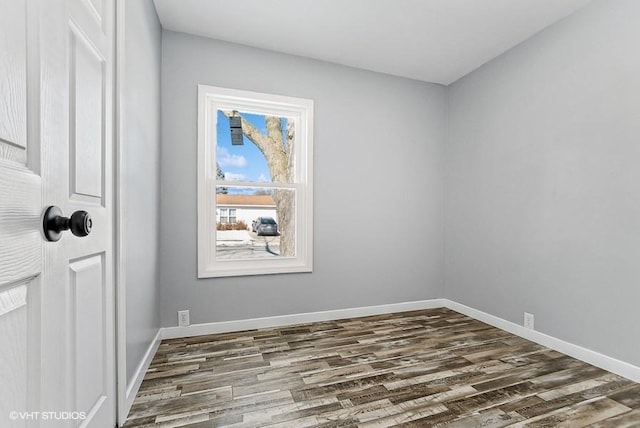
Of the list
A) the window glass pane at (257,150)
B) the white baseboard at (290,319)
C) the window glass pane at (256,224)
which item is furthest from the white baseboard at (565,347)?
the window glass pane at (257,150)

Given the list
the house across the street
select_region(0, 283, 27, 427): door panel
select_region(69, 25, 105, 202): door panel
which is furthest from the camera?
the house across the street

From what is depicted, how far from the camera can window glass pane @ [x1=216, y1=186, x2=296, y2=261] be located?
2909 mm

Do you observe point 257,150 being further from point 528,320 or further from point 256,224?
point 528,320

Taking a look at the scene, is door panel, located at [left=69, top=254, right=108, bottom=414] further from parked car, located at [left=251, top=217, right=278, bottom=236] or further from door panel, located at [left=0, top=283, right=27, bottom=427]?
parked car, located at [left=251, top=217, right=278, bottom=236]

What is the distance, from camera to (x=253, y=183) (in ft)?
9.65

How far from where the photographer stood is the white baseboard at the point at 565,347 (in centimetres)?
202

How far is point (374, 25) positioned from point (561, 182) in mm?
1970

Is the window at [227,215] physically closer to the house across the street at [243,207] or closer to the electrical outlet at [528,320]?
the house across the street at [243,207]

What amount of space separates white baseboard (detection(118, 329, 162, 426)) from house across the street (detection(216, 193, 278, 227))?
112 cm

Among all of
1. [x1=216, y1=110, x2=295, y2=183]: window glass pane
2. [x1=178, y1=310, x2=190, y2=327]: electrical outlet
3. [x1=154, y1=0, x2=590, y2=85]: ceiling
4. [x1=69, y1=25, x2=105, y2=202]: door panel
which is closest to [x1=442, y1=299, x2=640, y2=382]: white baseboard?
[x1=216, y1=110, x2=295, y2=183]: window glass pane

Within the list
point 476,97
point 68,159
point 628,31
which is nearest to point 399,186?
point 476,97

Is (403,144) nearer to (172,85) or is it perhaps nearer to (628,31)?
(628,31)

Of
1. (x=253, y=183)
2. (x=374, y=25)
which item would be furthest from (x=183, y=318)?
(x=374, y=25)

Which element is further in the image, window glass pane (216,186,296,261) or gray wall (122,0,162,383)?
window glass pane (216,186,296,261)
